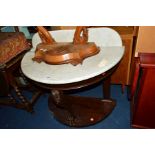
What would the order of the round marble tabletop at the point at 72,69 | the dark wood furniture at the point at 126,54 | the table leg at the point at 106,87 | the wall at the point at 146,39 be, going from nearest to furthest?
the round marble tabletop at the point at 72,69 → the wall at the point at 146,39 → the dark wood furniture at the point at 126,54 → the table leg at the point at 106,87

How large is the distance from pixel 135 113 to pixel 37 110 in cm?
99

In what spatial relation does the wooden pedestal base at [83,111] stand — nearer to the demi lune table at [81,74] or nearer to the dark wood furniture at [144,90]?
the demi lune table at [81,74]

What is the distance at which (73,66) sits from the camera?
0.97 meters

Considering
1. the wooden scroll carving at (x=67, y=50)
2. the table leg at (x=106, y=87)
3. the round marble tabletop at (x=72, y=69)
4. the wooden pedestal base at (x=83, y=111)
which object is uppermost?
the wooden scroll carving at (x=67, y=50)

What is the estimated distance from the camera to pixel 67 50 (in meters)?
1.00

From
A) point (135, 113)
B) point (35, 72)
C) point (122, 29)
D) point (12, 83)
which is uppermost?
point (122, 29)

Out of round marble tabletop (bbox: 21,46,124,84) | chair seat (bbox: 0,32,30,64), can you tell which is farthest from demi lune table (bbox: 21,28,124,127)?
chair seat (bbox: 0,32,30,64)

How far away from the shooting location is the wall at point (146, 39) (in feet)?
3.99

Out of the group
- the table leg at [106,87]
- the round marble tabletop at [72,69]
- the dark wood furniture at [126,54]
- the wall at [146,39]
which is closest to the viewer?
the round marble tabletop at [72,69]

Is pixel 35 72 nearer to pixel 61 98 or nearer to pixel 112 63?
pixel 61 98

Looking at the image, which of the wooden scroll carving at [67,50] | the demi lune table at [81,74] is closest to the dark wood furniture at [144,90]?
the demi lune table at [81,74]

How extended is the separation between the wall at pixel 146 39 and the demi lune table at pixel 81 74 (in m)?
0.21
